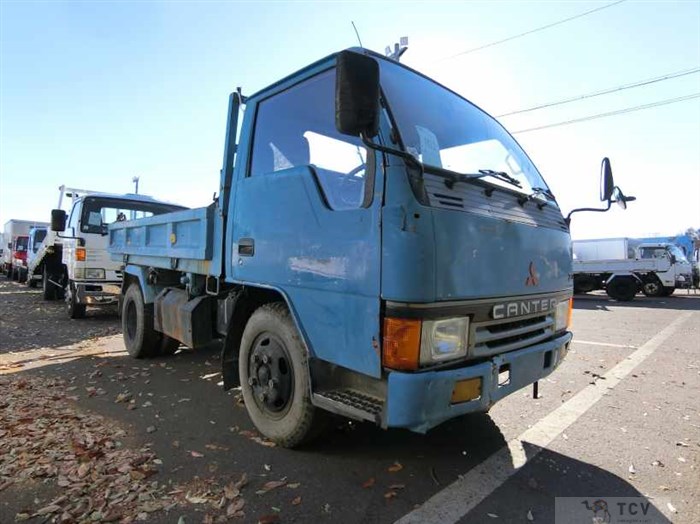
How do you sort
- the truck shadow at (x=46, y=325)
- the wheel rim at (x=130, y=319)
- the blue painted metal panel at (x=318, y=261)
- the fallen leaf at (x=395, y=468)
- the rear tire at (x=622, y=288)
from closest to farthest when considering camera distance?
the blue painted metal panel at (x=318, y=261), the fallen leaf at (x=395, y=468), the wheel rim at (x=130, y=319), the truck shadow at (x=46, y=325), the rear tire at (x=622, y=288)

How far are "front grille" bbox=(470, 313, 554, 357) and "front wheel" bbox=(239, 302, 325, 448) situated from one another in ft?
3.50

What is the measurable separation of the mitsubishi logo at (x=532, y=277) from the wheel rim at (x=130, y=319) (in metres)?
5.18

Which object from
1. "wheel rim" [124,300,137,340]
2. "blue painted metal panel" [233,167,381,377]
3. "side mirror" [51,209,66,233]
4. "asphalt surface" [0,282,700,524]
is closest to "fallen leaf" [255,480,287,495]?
"asphalt surface" [0,282,700,524]

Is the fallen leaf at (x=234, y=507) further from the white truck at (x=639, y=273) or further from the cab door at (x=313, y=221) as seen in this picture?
the white truck at (x=639, y=273)

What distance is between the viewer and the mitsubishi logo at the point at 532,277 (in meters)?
3.00

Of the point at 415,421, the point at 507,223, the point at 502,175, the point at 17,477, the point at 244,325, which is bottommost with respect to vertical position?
the point at 17,477

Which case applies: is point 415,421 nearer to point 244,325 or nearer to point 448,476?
point 448,476

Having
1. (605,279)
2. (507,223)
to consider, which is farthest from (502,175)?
(605,279)

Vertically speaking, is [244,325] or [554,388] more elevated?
[244,325]

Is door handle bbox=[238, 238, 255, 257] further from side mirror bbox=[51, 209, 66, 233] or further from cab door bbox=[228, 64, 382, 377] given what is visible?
side mirror bbox=[51, 209, 66, 233]

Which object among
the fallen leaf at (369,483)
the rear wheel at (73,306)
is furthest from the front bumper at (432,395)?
the rear wheel at (73,306)

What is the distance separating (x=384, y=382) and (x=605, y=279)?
19830mm

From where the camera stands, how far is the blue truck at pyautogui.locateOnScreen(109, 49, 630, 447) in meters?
2.33

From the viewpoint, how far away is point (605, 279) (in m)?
19.3
